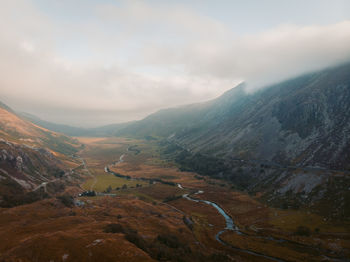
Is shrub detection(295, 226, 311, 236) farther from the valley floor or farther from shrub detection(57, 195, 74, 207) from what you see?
shrub detection(57, 195, 74, 207)

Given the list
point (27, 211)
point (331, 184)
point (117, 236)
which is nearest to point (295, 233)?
point (331, 184)

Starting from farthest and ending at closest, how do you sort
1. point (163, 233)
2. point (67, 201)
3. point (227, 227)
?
point (67, 201) → point (227, 227) → point (163, 233)

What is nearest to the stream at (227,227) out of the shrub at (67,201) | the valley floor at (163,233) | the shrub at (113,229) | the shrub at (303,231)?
the valley floor at (163,233)

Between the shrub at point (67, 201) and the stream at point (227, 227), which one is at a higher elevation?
the shrub at point (67, 201)

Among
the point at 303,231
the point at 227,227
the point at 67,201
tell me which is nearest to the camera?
the point at 303,231

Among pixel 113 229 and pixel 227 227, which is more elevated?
pixel 113 229

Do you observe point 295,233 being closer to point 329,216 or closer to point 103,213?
point 329,216

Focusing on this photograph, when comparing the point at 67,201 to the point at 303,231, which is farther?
the point at 67,201

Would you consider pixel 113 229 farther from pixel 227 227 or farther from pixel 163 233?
pixel 227 227

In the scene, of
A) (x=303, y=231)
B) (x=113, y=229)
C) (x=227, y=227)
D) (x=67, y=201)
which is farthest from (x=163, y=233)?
(x=67, y=201)

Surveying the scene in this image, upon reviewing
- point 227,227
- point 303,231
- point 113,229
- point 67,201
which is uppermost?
point 113,229

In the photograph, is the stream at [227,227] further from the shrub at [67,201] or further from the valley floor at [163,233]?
the shrub at [67,201]
